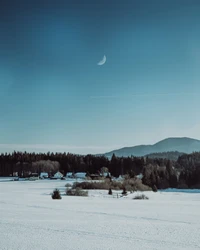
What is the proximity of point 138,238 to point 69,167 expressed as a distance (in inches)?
3731

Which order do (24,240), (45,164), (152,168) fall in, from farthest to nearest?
(45,164) < (152,168) < (24,240)

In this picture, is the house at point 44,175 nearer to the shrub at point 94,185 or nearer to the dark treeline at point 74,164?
the dark treeline at point 74,164

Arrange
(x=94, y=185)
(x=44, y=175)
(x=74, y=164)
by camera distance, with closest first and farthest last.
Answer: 1. (x=94, y=185)
2. (x=44, y=175)
3. (x=74, y=164)

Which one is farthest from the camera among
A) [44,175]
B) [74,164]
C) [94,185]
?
[74,164]

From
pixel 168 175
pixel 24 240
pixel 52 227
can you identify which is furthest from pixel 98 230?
pixel 168 175

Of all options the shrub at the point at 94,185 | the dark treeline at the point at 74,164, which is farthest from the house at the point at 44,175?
the shrub at the point at 94,185

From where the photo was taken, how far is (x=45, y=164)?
97625 millimetres

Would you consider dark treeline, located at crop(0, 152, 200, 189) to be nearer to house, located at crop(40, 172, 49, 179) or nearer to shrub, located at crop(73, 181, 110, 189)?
house, located at crop(40, 172, 49, 179)

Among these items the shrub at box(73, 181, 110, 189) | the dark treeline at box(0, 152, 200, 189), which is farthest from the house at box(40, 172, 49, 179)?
the shrub at box(73, 181, 110, 189)

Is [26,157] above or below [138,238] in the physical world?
above

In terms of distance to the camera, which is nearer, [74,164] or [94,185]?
[94,185]

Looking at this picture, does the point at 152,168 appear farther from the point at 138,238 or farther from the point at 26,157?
the point at 138,238

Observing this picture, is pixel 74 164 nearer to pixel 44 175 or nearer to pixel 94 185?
pixel 44 175

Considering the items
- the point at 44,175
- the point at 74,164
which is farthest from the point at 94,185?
the point at 74,164
